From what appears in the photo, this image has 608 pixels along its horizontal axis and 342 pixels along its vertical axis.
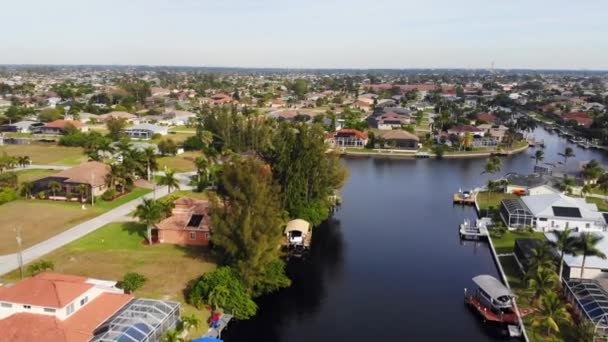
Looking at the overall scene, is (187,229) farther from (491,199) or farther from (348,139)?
(348,139)

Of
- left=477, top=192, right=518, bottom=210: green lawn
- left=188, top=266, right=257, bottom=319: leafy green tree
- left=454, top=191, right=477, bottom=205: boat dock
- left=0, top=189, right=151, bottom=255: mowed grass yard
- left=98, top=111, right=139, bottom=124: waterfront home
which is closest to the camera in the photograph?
left=188, top=266, right=257, bottom=319: leafy green tree

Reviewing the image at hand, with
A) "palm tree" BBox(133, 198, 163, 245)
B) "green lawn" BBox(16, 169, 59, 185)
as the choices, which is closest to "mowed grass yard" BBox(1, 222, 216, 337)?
"palm tree" BBox(133, 198, 163, 245)

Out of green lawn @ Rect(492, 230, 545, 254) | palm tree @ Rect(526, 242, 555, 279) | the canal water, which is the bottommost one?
the canal water

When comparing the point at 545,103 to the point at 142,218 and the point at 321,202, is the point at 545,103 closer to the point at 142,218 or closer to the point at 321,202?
the point at 321,202

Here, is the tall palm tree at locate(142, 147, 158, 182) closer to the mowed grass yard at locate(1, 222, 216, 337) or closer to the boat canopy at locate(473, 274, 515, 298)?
the mowed grass yard at locate(1, 222, 216, 337)

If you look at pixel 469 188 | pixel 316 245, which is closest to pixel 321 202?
pixel 316 245

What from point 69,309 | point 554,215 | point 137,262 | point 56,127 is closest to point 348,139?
point 554,215
